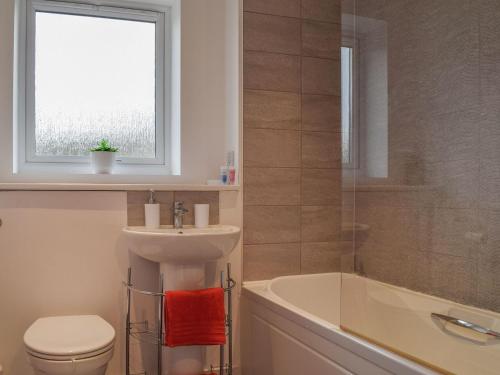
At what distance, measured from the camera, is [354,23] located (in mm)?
1854

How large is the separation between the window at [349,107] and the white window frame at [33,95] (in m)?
Result: 1.11

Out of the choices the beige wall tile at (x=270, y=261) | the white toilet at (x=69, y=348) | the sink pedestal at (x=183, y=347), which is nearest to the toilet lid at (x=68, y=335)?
the white toilet at (x=69, y=348)

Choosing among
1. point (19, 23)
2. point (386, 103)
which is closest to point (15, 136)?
point (19, 23)

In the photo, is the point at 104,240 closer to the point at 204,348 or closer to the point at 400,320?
the point at 204,348

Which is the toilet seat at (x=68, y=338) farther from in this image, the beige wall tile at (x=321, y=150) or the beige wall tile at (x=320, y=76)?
the beige wall tile at (x=320, y=76)

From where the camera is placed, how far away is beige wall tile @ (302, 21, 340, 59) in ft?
8.58

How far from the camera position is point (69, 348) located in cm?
→ 170

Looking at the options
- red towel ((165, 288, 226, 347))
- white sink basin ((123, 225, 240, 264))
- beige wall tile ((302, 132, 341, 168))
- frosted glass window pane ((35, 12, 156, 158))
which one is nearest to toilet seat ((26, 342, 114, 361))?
red towel ((165, 288, 226, 347))

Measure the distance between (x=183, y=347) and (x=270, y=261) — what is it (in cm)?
65

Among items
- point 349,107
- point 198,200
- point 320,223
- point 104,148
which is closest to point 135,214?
point 198,200

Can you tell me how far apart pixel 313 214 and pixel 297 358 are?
0.93m

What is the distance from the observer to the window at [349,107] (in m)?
1.88

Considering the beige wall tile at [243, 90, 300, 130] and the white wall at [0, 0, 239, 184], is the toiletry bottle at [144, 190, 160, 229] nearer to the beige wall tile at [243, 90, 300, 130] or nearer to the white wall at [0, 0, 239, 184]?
the white wall at [0, 0, 239, 184]

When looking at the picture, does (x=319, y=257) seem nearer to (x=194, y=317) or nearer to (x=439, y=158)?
(x=194, y=317)
